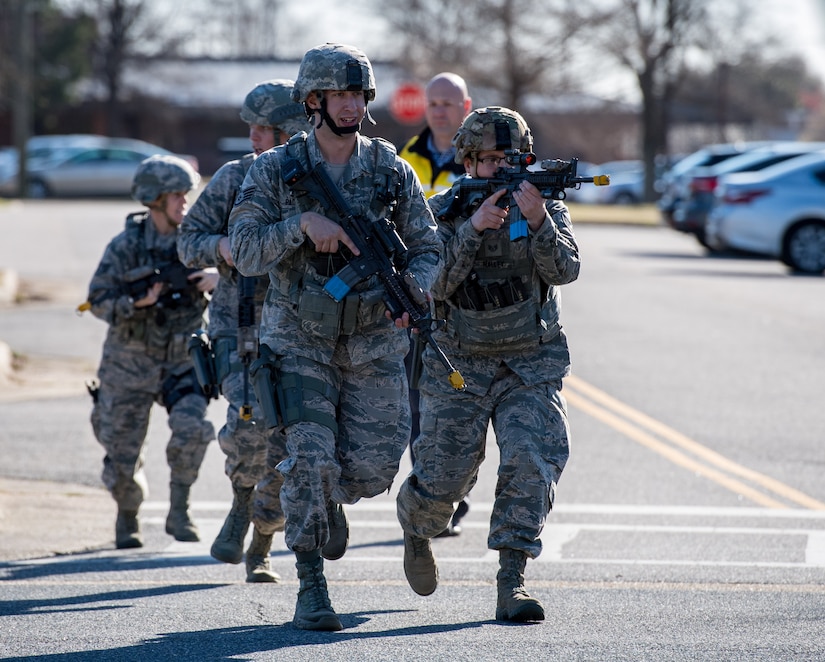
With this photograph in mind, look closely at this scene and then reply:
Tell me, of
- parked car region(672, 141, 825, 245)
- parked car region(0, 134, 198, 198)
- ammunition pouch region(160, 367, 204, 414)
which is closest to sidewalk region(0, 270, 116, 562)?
ammunition pouch region(160, 367, 204, 414)

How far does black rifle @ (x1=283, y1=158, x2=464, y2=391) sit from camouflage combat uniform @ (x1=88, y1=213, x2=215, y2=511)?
2.24m

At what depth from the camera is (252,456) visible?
6.65m

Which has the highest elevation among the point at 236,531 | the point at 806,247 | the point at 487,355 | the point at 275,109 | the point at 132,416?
the point at 275,109

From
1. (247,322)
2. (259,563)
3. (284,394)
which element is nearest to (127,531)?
(259,563)

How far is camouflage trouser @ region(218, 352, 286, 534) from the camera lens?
632 centimetres

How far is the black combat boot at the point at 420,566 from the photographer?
19.7 feet

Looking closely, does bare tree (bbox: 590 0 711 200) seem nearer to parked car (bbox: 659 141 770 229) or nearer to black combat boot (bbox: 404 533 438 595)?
parked car (bbox: 659 141 770 229)

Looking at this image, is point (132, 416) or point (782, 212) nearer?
point (132, 416)

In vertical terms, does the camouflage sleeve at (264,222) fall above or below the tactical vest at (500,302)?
above

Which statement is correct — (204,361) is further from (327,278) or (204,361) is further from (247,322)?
(327,278)

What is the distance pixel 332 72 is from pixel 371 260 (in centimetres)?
69

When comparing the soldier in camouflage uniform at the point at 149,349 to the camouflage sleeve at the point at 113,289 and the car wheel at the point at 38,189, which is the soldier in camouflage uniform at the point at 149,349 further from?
the car wheel at the point at 38,189

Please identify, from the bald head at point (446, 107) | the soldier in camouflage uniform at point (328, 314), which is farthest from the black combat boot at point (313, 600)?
the bald head at point (446, 107)

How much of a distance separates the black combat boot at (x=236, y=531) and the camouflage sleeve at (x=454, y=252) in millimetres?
1384
